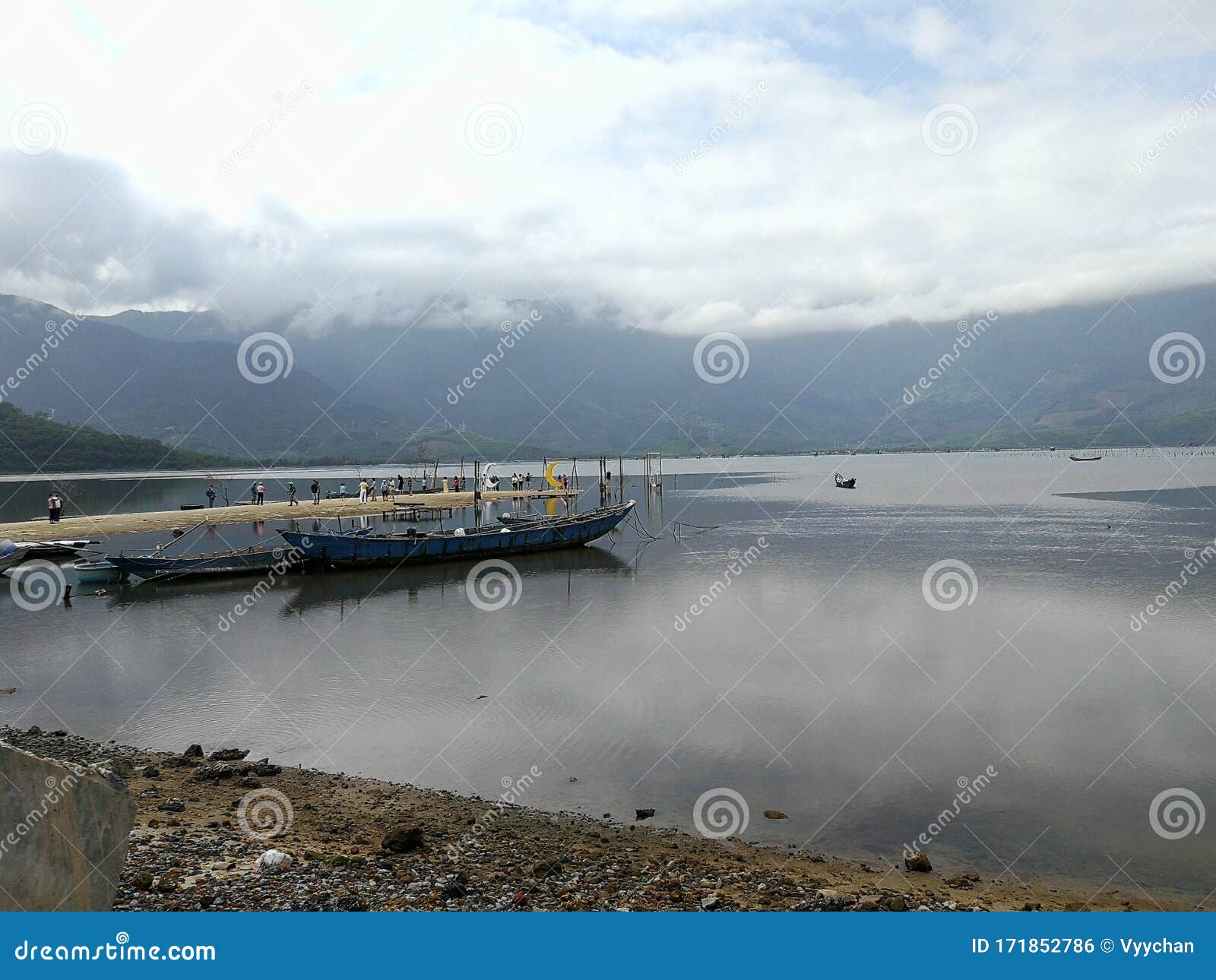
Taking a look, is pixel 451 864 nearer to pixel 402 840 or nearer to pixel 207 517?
pixel 402 840

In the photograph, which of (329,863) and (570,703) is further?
(570,703)

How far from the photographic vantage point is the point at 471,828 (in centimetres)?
1167

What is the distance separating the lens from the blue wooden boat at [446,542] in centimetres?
3966

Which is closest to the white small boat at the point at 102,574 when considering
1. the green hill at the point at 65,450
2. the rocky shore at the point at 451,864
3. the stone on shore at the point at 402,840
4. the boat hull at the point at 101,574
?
the boat hull at the point at 101,574

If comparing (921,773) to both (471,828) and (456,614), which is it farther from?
(456,614)

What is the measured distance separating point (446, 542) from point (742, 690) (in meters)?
25.7

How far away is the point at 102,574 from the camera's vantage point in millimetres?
35438

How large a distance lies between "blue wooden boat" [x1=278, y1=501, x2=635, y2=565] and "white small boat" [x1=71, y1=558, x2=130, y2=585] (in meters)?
6.77

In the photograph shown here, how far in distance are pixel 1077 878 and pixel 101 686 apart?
2133 centimetres

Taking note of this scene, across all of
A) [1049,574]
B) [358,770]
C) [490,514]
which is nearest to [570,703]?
[358,770]

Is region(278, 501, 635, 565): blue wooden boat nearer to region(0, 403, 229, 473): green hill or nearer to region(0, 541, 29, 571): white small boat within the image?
region(0, 541, 29, 571): white small boat

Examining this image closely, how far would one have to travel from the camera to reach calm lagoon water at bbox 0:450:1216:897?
13.3m

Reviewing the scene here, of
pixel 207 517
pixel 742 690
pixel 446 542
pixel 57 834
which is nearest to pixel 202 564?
pixel 446 542

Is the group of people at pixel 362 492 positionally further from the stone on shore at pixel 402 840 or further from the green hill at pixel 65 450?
the green hill at pixel 65 450
